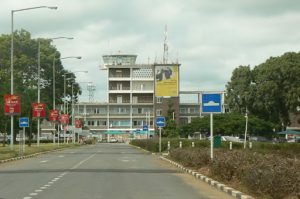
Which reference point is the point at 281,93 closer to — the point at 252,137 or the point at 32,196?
the point at 252,137

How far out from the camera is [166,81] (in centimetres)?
12850

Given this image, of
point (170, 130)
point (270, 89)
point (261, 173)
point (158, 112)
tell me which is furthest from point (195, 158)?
point (158, 112)

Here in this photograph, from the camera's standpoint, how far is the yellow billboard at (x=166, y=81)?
127 m

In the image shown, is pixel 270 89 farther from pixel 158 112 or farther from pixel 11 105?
pixel 158 112

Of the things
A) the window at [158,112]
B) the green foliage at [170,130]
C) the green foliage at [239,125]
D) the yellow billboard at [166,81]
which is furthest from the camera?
the window at [158,112]

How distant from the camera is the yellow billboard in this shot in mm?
126688

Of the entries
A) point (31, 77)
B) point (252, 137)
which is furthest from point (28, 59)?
point (252, 137)

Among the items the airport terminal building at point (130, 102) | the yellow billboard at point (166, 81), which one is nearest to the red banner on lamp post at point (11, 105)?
the yellow billboard at point (166, 81)

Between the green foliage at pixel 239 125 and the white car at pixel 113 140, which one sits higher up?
the green foliage at pixel 239 125

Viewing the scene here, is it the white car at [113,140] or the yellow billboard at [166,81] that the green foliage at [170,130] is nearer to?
the yellow billboard at [166,81]

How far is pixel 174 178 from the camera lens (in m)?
27.2

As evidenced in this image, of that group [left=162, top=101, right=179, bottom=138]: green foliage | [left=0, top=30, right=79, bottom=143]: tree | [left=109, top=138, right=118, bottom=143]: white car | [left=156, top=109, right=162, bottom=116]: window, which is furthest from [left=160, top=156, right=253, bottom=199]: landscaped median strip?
[left=109, top=138, right=118, bottom=143]: white car

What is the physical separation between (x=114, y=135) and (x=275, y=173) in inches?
6184

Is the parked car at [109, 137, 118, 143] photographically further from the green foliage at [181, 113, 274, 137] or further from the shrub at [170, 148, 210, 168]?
the shrub at [170, 148, 210, 168]
